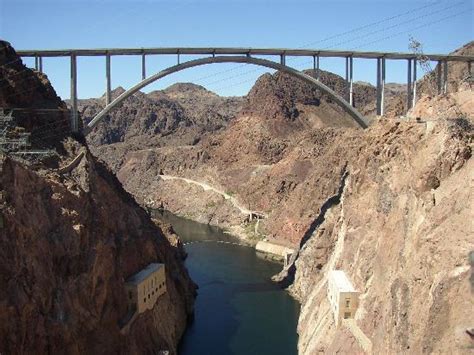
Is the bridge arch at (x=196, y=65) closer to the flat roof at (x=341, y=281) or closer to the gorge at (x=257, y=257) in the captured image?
the gorge at (x=257, y=257)

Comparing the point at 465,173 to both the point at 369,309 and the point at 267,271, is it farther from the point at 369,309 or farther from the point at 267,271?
the point at 267,271

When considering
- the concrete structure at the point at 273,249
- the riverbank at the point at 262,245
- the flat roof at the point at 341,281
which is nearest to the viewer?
the flat roof at the point at 341,281

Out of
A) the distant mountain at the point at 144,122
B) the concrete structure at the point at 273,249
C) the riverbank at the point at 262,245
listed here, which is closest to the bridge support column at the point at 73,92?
the riverbank at the point at 262,245

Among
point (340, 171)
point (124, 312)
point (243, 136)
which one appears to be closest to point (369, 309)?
point (124, 312)

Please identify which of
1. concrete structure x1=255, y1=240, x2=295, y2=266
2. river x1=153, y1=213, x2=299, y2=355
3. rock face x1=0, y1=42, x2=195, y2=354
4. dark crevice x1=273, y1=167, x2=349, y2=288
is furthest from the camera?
concrete structure x1=255, y1=240, x2=295, y2=266

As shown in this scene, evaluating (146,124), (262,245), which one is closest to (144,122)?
(146,124)

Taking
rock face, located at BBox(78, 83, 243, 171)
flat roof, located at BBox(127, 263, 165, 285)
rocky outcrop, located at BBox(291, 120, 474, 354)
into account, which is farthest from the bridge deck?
rock face, located at BBox(78, 83, 243, 171)

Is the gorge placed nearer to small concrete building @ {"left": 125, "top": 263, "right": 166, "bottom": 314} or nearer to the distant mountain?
small concrete building @ {"left": 125, "top": 263, "right": 166, "bottom": 314}
